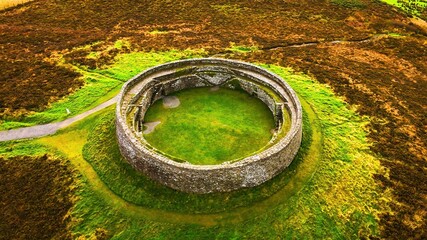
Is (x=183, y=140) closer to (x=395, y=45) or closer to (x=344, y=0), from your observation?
(x=395, y=45)

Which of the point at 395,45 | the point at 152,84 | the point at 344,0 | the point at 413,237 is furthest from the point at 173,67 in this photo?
the point at 344,0

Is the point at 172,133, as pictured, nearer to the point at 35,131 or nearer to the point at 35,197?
the point at 35,197

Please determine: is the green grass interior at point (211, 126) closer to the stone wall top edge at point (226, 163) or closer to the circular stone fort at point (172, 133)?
the circular stone fort at point (172, 133)

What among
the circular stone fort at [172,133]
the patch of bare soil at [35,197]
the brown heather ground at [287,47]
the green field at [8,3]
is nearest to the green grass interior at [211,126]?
the circular stone fort at [172,133]

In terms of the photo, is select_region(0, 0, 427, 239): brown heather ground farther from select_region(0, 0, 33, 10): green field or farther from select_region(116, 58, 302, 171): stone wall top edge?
select_region(116, 58, 302, 171): stone wall top edge

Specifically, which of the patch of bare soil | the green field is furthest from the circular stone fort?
the green field

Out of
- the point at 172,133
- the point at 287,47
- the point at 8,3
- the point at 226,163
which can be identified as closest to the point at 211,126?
the point at 172,133
